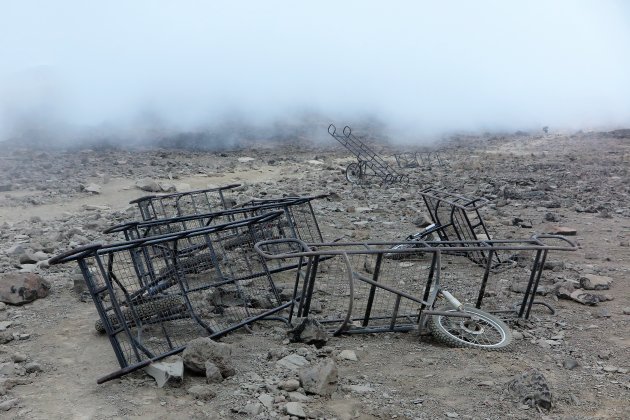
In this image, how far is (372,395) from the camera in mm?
3756

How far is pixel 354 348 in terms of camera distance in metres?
4.47

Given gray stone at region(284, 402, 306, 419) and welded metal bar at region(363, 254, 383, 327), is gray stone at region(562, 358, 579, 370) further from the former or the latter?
gray stone at region(284, 402, 306, 419)

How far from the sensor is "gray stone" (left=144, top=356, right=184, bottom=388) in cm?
381

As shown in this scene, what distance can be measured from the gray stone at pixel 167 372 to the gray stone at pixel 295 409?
756 millimetres

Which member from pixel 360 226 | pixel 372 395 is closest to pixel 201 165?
pixel 360 226

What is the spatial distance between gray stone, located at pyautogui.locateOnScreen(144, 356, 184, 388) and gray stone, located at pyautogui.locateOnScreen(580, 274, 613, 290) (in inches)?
165

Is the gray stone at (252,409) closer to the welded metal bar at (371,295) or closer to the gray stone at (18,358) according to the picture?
the welded metal bar at (371,295)

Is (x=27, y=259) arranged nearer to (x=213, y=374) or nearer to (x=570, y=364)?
(x=213, y=374)

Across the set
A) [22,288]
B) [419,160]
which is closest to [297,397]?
[22,288]

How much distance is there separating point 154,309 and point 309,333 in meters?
1.19

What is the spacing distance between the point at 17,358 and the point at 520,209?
27.5 ft

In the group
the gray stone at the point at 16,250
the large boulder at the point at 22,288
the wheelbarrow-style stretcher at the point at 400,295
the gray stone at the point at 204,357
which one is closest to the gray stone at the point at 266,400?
the gray stone at the point at 204,357

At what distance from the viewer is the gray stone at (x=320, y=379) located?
3716 millimetres

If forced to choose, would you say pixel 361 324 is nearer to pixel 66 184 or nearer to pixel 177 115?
pixel 66 184
